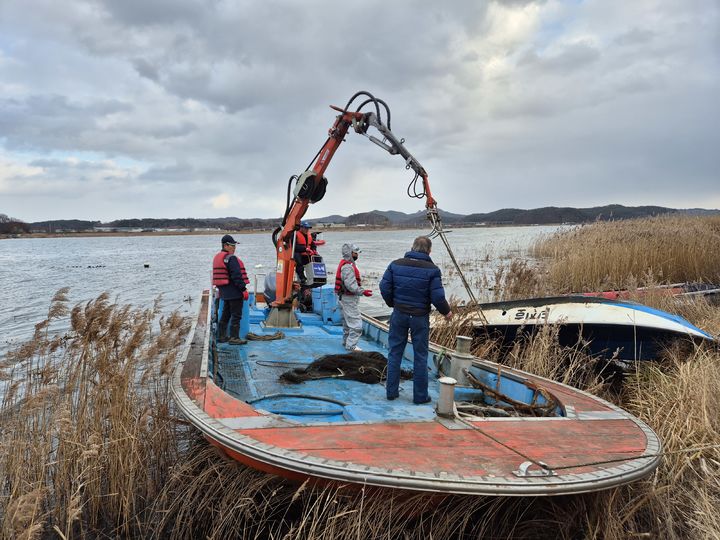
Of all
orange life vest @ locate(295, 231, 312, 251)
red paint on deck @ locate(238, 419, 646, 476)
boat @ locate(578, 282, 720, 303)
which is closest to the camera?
red paint on deck @ locate(238, 419, 646, 476)

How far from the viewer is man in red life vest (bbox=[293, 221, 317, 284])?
9055 millimetres

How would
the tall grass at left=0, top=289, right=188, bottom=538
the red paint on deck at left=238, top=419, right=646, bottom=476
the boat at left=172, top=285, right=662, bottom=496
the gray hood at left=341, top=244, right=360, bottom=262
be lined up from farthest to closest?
the gray hood at left=341, top=244, right=360, bottom=262 → the tall grass at left=0, top=289, right=188, bottom=538 → the red paint on deck at left=238, top=419, right=646, bottom=476 → the boat at left=172, top=285, right=662, bottom=496

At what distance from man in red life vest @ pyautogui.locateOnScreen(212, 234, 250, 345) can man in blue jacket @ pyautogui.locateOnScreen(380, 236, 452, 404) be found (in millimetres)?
2780

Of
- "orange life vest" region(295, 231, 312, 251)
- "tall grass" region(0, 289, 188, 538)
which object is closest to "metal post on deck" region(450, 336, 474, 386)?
"tall grass" region(0, 289, 188, 538)

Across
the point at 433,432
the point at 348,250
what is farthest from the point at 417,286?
the point at 348,250

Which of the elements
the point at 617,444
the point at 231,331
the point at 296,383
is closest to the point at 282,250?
the point at 231,331

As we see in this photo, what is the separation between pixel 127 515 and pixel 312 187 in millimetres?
5513

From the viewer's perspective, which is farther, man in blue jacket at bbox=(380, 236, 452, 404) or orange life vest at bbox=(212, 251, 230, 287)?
orange life vest at bbox=(212, 251, 230, 287)

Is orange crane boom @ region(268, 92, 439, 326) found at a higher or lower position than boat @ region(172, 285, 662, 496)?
higher

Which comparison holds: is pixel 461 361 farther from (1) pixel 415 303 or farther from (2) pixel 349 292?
(2) pixel 349 292

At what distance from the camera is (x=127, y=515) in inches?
159

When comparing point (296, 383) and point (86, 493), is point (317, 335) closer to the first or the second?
point (296, 383)

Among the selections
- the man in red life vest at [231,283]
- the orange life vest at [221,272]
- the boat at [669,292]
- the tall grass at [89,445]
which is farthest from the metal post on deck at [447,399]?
the boat at [669,292]

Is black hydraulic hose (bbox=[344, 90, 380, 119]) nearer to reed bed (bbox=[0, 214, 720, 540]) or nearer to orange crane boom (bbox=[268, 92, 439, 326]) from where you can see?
orange crane boom (bbox=[268, 92, 439, 326])
